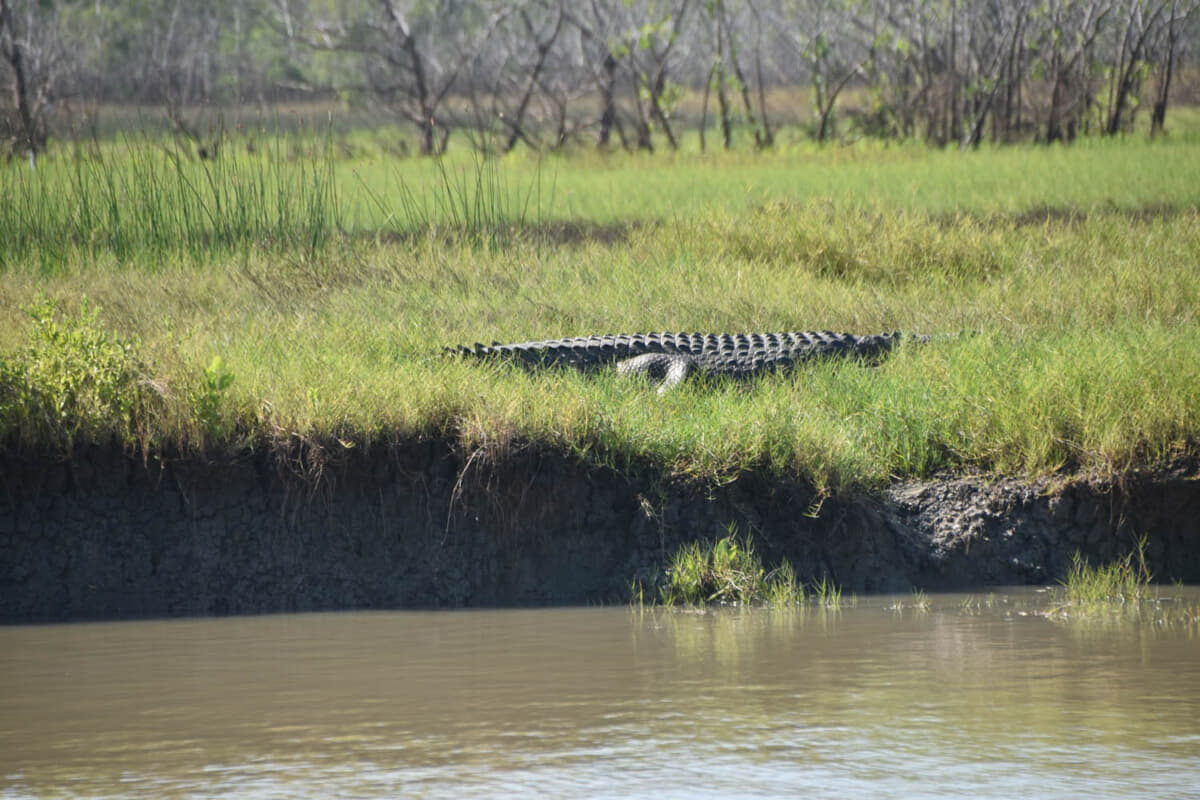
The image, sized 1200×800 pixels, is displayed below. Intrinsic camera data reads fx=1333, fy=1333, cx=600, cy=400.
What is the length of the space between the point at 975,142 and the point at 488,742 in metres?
15.7

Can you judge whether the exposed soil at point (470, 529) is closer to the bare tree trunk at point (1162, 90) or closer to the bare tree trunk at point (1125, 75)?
the bare tree trunk at point (1125, 75)

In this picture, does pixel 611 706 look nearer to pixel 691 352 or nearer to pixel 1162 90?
pixel 691 352

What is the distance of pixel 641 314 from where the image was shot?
25.4 ft

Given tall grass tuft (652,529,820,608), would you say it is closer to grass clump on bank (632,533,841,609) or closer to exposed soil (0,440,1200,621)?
grass clump on bank (632,533,841,609)

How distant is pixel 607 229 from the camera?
10.7 meters

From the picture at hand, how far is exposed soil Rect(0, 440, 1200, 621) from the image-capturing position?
4.92 metres

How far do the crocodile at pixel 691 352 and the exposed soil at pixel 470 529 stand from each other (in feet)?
4.30

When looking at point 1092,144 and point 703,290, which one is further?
point 1092,144

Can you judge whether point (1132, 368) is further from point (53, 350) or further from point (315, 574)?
point (53, 350)

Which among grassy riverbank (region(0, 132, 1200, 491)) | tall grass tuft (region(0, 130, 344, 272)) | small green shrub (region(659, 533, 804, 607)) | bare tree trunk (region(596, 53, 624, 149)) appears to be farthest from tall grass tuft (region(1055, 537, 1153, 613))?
bare tree trunk (region(596, 53, 624, 149))

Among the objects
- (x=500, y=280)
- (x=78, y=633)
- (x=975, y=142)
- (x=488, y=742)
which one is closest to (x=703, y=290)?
(x=500, y=280)

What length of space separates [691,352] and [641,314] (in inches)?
44.3

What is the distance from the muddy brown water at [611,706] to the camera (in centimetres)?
286

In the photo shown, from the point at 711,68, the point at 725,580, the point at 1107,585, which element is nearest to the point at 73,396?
the point at 725,580
